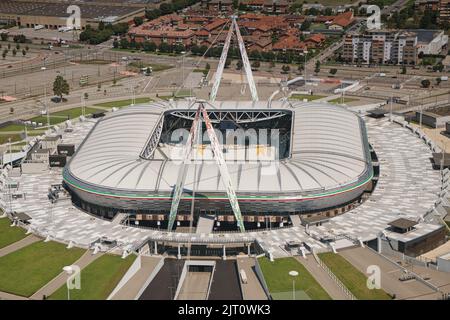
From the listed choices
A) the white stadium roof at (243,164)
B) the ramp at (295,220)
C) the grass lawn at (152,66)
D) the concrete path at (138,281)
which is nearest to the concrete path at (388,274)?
the ramp at (295,220)

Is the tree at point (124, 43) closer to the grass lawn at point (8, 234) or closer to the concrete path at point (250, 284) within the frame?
the grass lawn at point (8, 234)

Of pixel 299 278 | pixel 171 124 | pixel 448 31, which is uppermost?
pixel 448 31

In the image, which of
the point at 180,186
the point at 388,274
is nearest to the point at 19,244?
the point at 180,186

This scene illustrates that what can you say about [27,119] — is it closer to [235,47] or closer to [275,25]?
[235,47]

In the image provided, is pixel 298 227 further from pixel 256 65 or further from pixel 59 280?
pixel 256 65

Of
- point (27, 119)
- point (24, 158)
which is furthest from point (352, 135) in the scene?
point (27, 119)

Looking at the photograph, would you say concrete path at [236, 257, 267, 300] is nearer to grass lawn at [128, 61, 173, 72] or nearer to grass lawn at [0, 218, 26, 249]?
grass lawn at [0, 218, 26, 249]
